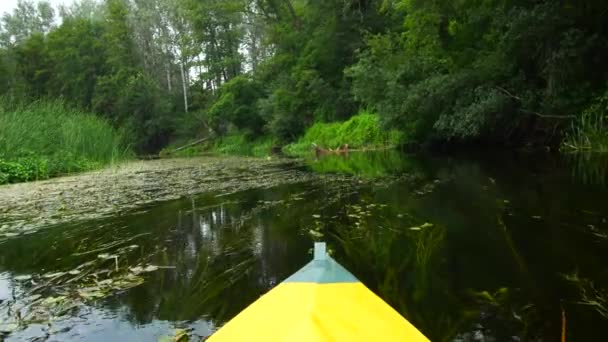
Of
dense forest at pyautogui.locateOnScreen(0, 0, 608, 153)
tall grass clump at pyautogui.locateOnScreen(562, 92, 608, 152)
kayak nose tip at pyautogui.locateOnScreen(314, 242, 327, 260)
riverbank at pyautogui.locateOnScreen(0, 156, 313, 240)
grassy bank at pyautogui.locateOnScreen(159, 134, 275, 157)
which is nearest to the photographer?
kayak nose tip at pyautogui.locateOnScreen(314, 242, 327, 260)

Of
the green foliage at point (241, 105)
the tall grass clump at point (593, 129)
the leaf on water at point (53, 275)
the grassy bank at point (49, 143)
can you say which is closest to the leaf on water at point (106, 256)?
the leaf on water at point (53, 275)

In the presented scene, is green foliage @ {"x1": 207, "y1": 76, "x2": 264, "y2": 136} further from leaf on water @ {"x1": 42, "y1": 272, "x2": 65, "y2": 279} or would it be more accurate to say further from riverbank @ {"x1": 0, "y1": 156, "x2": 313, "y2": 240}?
→ leaf on water @ {"x1": 42, "y1": 272, "x2": 65, "y2": 279}

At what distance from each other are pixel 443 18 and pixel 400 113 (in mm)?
3370

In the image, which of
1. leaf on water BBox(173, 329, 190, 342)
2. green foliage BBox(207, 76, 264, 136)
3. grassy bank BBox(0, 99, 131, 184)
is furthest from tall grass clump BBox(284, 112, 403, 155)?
leaf on water BBox(173, 329, 190, 342)

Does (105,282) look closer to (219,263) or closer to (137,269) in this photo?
(137,269)

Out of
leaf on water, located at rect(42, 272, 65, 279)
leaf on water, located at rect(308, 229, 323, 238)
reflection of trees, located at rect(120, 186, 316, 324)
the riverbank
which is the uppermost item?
the riverbank

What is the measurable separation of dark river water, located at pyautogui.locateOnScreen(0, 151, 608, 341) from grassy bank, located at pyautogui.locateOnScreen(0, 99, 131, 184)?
6591mm

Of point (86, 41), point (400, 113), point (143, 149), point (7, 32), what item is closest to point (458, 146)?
point (400, 113)

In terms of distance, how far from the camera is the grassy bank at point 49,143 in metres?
10.6

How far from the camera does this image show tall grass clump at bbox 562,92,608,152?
362 inches

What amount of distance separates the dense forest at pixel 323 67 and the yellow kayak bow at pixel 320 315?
9.86 metres

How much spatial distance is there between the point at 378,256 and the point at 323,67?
71.0ft

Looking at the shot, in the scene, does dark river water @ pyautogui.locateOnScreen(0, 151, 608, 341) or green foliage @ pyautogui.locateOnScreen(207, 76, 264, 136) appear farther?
green foliage @ pyautogui.locateOnScreen(207, 76, 264, 136)

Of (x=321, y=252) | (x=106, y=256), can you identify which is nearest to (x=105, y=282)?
(x=106, y=256)
